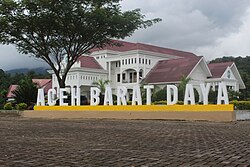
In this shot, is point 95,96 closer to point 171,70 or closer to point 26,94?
point 26,94

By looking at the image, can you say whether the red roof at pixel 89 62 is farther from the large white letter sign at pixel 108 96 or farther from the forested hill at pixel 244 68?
the large white letter sign at pixel 108 96

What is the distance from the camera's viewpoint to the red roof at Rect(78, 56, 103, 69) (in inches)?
1959

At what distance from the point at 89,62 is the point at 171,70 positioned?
41.6 feet

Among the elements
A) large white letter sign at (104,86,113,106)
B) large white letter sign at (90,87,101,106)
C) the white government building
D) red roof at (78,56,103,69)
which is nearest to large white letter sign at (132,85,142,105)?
large white letter sign at (104,86,113,106)

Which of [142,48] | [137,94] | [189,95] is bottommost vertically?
[189,95]

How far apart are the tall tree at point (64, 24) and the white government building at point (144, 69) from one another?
14921mm

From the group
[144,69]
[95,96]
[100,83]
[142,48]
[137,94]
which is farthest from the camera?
[142,48]

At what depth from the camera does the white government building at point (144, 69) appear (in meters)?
43.5

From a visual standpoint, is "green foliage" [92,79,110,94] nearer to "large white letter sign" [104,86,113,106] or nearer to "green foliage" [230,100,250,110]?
"large white letter sign" [104,86,113,106]

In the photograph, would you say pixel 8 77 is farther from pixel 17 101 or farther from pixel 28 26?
pixel 28 26

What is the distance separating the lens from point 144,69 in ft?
152

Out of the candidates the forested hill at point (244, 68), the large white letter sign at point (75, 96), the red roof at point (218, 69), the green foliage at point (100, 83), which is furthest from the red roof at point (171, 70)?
the large white letter sign at point (75, 96)

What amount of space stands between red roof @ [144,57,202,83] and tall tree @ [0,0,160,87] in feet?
49.4

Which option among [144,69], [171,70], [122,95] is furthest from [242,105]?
[144,69]
